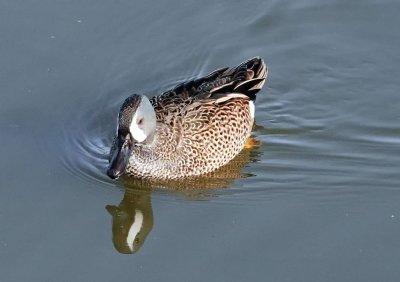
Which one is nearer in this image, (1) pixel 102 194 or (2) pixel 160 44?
(1) pixel 102 194

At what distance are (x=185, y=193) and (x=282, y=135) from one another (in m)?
1.41

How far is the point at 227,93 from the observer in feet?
36.1

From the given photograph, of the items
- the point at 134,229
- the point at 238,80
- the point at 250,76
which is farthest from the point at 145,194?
the point at 250,76

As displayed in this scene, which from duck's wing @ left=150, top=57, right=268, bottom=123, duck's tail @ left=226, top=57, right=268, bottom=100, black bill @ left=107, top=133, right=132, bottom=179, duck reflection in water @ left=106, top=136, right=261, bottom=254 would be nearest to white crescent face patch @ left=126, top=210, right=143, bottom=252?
duck reflection in water @ left=106, top=136, right=261, bottom=254

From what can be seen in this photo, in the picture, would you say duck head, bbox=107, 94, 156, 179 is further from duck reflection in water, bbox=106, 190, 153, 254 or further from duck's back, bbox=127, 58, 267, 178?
duck reflection in water, bbox=106, 190, 153, 254

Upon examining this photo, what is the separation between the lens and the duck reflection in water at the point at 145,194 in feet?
31.6

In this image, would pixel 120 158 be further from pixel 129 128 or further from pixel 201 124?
pixel 201 124

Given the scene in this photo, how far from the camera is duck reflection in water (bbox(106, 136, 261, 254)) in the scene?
379 inches

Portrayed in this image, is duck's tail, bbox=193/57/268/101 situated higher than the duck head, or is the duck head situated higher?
duck's tail, bbox=193/57/268/101

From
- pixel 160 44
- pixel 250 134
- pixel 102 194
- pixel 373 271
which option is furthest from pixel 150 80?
pixel 373 271

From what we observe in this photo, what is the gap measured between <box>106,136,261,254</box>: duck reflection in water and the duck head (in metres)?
0.42

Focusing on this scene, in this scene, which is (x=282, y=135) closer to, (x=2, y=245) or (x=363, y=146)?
(x=363, y=146)

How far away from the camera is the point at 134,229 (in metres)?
9.84

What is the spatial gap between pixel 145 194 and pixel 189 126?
86 centimetres
